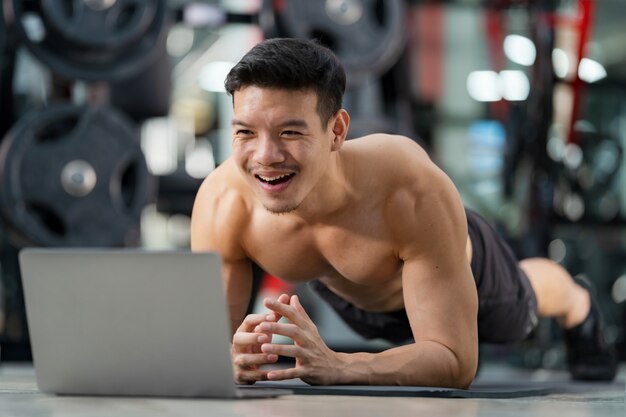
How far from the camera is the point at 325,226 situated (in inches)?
71.0

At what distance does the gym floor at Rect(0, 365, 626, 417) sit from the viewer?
121 centimetres

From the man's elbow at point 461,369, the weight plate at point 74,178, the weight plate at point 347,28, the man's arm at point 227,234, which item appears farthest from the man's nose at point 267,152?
the weight plate at point 347,28

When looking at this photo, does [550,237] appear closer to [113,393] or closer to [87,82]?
[87,82]

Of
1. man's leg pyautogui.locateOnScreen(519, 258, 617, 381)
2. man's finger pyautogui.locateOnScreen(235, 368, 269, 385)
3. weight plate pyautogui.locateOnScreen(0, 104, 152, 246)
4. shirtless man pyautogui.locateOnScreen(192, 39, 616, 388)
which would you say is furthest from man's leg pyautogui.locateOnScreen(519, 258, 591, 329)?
weight plate pyautogui.locateOnScreen(0, 104, 152, 246)

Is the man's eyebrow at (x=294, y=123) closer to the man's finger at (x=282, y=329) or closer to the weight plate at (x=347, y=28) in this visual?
the man's finger at (x=282, y=329)

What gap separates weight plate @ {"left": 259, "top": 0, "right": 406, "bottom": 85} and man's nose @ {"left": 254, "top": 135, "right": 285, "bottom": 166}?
172 centimetres

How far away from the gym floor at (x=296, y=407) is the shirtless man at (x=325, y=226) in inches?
5.1

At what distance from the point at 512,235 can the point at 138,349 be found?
10.5ft

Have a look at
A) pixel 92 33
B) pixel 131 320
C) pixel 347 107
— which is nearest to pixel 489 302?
pixel 131 320

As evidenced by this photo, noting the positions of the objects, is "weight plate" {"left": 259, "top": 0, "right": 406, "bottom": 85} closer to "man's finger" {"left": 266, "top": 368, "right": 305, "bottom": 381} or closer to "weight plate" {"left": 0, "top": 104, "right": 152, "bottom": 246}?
"weight plate" {"left": 0, "top": 104, "right": 152, "bottom": 246}

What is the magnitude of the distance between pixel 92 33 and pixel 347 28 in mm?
810

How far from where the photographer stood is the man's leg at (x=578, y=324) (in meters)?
2.65

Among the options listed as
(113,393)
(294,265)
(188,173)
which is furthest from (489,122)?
(113,393)

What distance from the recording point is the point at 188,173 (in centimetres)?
362
